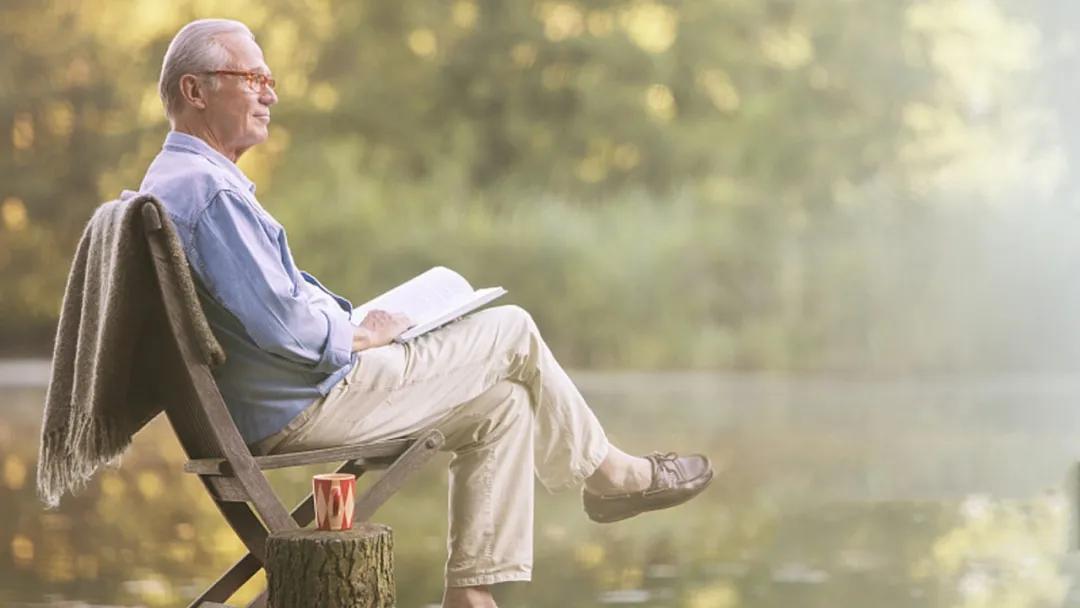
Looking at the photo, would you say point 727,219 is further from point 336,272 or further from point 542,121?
point 336,272

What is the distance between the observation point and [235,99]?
256 centimetres

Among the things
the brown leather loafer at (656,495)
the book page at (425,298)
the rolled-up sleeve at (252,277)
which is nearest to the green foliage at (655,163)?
the brown leather loafer at (656,495)

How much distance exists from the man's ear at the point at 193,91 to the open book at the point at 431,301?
1.41ft

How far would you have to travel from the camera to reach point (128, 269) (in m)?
2.31

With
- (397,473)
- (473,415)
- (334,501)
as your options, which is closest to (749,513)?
(473,415)

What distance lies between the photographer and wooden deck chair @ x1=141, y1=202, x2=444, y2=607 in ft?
7.63

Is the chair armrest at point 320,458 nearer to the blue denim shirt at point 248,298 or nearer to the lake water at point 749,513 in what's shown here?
the blue denim shirt at point 248,298

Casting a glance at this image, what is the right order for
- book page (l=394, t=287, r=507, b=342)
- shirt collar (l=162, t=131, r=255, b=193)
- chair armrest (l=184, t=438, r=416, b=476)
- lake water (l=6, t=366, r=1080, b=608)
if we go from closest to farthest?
chair armrest (l=184, t=438, r=416, b=476) < shirt collar (l=162, t=131, r=255, b=193) < book page (l=394, t=287, r=507, b=342) < lake water (l=6, t=366, r=1080, b=608)

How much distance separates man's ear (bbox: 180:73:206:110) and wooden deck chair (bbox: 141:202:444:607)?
0.33 m

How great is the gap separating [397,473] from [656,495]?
62 cm

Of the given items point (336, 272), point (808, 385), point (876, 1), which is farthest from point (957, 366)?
point (336, 272)

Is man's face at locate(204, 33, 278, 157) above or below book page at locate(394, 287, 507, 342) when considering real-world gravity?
above

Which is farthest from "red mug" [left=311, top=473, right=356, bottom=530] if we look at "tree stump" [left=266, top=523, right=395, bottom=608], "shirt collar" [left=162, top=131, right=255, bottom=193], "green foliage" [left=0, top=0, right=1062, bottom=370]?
"green foliage" [left=0, top=0, right=1062, bottom=370]

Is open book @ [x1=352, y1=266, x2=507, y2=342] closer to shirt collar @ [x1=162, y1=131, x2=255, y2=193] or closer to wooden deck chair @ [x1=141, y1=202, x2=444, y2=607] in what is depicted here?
wooden deck chair @ [x1=141, y1=202, x2=444, y2=607]
